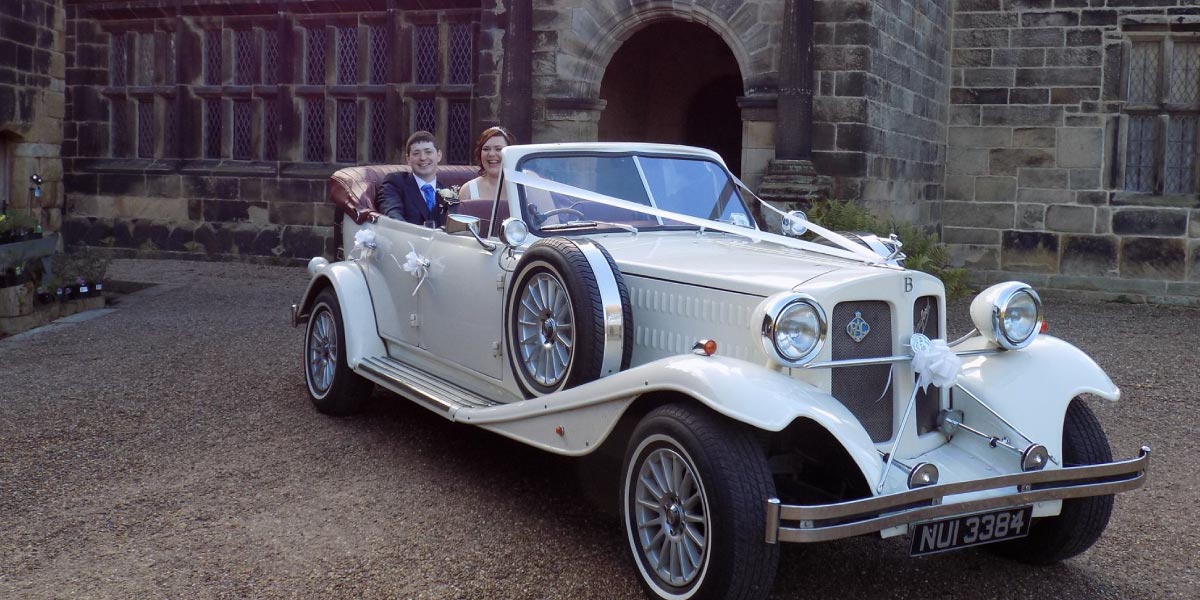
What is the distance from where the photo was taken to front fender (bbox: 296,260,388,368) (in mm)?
6559

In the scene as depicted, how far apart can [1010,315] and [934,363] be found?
0.64m

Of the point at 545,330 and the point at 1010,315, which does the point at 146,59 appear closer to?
the point at 545,330

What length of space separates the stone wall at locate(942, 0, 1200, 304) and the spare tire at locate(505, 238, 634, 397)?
1091 centimetres

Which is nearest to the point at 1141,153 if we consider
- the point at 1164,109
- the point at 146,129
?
the point at 1164,109

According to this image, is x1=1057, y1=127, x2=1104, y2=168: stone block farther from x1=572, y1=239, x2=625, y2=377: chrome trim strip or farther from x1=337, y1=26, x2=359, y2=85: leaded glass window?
x1=572, y1=239, x2=625, y2=377: chrome trim strip

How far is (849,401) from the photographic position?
4199mm

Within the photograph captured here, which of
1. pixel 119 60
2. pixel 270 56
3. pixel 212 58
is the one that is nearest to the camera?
pixel 270 56

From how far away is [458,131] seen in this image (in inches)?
572

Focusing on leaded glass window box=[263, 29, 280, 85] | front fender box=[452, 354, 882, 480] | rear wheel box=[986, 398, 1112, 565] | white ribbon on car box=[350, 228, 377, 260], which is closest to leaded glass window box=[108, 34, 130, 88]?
leaded glass window box=[263, 29, 280, 85]

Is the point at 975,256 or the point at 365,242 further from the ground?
the point at 365,242

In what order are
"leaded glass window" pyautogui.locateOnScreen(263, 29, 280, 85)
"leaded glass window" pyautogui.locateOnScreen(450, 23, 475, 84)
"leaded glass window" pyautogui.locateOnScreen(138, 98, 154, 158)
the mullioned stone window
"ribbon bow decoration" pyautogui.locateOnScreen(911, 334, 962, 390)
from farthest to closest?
"leaded glass window" pyautogui.locateOnScreen(138, 98, 154, 158), "leaded glass window" pyautogui.locateOnScreen(263, 29, 280, 85), "leaded glass window" pyautogui.locateOnScreen(450, 23, 475, 84), the mullioned stone window, "ribbon bow decoration" pyautogui.locateOnScreen(911, 334, 962, 390)

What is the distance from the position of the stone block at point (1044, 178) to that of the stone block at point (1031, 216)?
0.26m

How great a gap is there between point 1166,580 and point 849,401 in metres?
1.43

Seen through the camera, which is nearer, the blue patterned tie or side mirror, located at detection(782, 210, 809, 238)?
side mirror, located at detection(782, 210, 809, 238)
